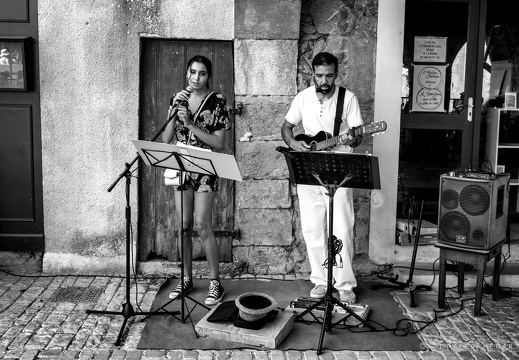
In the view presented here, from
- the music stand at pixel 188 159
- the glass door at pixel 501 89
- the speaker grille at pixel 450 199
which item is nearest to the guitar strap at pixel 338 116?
the speaker grille at pixel 450 199

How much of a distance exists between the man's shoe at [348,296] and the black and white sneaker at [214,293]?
1074 mm

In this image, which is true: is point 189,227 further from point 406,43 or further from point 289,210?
point 406,43

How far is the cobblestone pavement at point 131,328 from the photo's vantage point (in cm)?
442

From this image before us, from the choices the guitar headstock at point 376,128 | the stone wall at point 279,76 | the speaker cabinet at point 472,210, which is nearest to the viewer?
the guitar headstock at point 376,128

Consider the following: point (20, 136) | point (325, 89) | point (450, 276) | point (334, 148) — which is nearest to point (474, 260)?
point (450, 276)

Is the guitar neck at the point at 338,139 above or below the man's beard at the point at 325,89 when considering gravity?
below

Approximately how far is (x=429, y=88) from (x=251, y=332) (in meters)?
3.33

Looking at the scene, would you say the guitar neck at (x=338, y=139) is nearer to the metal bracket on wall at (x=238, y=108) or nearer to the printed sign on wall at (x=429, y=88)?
the metal bracket on wall at (x=238, y=108)

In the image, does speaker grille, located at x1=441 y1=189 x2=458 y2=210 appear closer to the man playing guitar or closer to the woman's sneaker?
the man playing guitar

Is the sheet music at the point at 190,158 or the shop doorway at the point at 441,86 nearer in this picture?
the sheet music at the point at 190,158

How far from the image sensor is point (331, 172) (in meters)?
4.55

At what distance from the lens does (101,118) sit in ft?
20.3

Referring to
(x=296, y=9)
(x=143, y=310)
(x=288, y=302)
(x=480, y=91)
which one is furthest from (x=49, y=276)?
(x=480, y=91)

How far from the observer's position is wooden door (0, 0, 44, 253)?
6105mm
